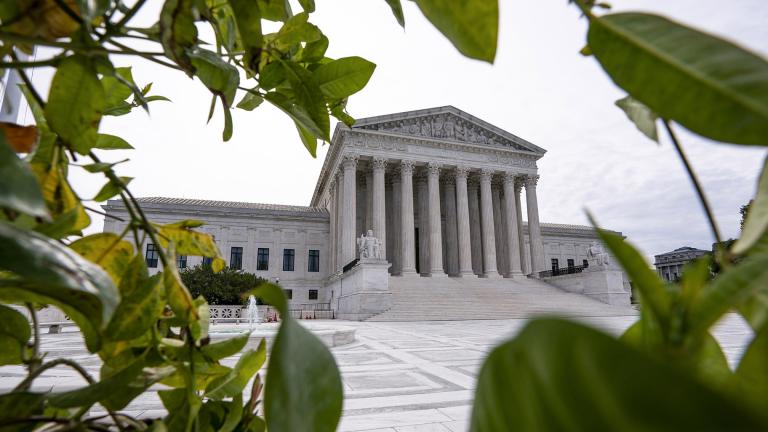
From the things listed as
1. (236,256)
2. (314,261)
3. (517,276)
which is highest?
(236,256)

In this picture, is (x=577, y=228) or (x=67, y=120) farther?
(x=577, y=228)

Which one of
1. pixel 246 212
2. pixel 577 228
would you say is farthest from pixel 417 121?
pixel 577 228

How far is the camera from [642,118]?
54 centimetres

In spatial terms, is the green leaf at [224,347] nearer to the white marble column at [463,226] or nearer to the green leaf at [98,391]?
the green leaf at [98,391]

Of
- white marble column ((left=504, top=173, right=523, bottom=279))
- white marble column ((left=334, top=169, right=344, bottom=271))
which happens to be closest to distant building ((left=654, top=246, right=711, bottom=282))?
white marble column ((left=504, top=173, right=523, bottom=279))

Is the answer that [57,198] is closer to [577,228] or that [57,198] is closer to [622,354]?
[622,354]

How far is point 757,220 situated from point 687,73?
0.11 m

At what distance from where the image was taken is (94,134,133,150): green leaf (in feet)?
2.88

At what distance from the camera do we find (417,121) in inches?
1153

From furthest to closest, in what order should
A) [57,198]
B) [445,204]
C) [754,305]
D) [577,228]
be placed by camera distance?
[577,228] → [445,204] → [57,198] → [754,305]

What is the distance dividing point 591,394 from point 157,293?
499 millimetres

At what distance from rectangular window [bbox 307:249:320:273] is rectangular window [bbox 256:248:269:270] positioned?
3001 mm

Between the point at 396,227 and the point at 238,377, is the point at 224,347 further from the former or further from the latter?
the point at 396,227

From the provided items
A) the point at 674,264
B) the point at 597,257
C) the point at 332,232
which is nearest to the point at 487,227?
the point at 597,257
